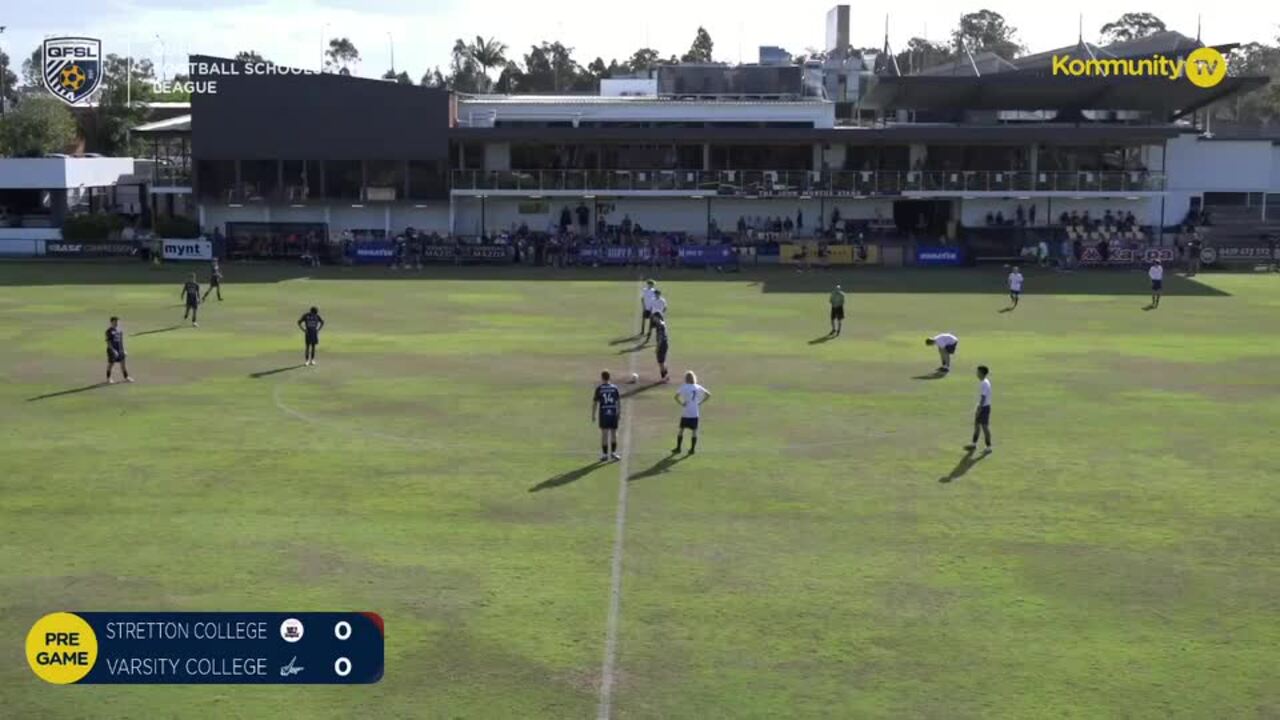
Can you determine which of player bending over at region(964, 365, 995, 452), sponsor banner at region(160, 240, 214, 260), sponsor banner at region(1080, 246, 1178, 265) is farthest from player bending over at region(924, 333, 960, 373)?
sponsor banner at region(160, 240, 214, 260)

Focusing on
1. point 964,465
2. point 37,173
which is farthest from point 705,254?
point 964,465

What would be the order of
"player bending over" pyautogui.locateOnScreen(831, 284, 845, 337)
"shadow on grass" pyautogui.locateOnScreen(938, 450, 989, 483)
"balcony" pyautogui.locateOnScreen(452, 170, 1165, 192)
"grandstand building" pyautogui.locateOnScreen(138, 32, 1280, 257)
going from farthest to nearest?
"balcony" pyautogui.locateOnScreen(452, 170, 1165, 192), "grandstand building" pyautogui.locateOnScreen(138, 32, 1280, 257), "player bending over" pyautogui.locateOnScreen(831, 284, 845, 337), "shadow on grass" pyautogui.locateOnScreen(938, 450, 989, 483)

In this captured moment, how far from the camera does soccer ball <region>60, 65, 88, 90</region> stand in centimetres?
9540

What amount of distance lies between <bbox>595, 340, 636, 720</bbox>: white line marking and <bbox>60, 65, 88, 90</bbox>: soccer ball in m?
83.4

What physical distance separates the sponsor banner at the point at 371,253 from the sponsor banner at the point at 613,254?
8.99 m

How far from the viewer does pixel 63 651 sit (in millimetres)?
13648

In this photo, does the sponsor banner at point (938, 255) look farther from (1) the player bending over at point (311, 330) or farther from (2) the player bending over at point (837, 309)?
(1) the player bending over at point (311, 330)

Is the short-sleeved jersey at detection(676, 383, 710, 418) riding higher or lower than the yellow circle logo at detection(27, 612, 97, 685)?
higher

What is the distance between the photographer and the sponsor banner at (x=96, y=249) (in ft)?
220

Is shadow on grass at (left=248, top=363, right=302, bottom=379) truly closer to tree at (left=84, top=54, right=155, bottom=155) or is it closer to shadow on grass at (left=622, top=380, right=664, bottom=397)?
shadow on grass at (left=622, top=380, right=664, bottom=397)

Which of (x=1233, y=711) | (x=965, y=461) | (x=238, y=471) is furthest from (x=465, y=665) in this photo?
(x=965, y=461)

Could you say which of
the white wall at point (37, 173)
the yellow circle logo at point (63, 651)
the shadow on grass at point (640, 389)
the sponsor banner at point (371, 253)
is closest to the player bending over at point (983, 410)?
the shadow on grass at point (640, 389)

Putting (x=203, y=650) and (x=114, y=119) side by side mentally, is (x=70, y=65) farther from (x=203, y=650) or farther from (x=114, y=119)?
(x=203, y=650)

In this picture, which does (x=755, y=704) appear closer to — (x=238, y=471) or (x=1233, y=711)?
(x=1233, y=711)
